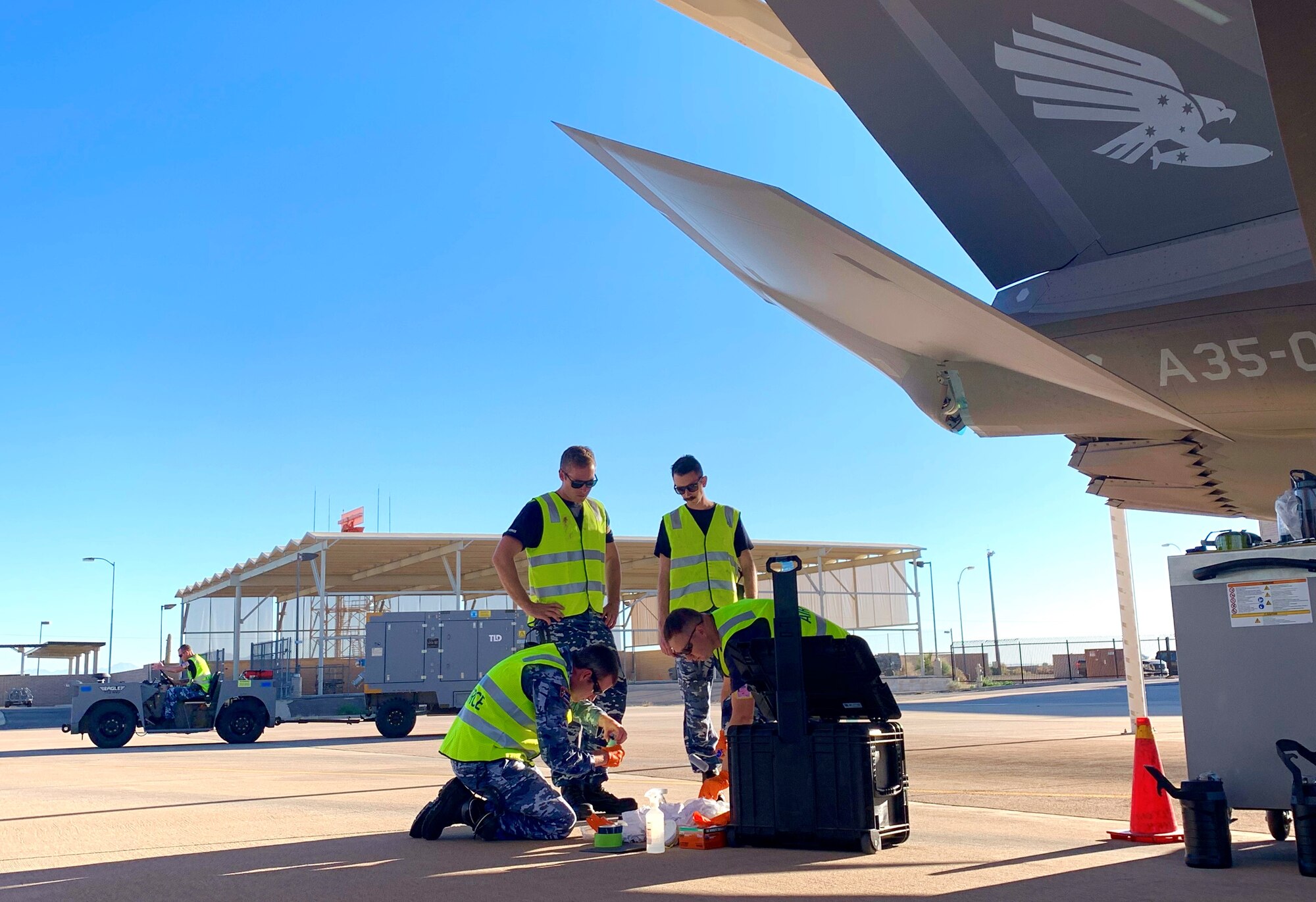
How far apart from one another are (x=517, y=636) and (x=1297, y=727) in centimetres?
1673

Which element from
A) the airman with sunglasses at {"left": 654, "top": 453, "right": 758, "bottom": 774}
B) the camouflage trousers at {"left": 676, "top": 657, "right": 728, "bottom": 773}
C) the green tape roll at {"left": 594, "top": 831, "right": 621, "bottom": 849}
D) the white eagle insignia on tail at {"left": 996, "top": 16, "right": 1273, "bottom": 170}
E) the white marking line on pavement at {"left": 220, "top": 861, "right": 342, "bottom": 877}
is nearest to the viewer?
the white marking line on pavement at {"left": 220, "top": 861, "right": 342, "bottom": 877}

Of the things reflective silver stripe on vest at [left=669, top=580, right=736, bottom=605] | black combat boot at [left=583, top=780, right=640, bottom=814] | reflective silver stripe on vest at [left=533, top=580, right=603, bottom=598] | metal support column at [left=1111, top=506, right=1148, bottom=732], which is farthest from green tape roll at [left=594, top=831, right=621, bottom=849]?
metal support column at [left=1111, top=506, right=1148, bottom=732]

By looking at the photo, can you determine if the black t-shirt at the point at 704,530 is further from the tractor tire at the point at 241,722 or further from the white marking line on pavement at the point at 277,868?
the tractor tire at the point at 241,722

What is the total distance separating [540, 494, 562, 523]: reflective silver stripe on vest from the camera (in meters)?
5.60

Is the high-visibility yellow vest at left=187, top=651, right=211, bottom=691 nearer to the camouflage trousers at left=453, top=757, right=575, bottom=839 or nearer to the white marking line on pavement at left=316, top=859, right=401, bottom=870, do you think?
the camouflage trousers at left=453, top=757, right=575, bottom=839

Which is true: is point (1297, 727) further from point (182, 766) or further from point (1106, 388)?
point (182, 766)

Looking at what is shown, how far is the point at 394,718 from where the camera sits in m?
17.6

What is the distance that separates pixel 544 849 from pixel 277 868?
107cm

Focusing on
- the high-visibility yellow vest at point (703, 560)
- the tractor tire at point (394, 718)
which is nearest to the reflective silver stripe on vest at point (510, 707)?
the high-visibility yellow vest at point (703, 560)

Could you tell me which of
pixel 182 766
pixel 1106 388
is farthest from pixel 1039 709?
pixel 1106 388

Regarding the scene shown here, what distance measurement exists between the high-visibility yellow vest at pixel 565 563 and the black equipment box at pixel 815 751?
4.38 feet

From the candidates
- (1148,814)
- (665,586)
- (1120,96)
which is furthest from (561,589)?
(1120,96)

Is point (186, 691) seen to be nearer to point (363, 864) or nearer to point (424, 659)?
point (424, 659)

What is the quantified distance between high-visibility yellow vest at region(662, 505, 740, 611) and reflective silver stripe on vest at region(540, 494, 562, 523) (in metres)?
0.66
